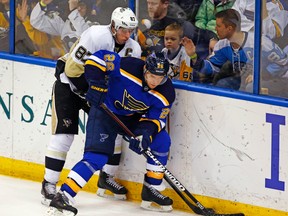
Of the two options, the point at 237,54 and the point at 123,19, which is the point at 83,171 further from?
the point at 237,54

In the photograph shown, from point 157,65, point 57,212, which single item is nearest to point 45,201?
point 57,212

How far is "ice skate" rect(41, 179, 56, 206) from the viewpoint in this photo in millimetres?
7218

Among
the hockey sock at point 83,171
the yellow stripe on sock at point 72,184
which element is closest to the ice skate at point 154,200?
the hockey sock at point 83,171

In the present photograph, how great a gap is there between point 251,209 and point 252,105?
1.95 ft

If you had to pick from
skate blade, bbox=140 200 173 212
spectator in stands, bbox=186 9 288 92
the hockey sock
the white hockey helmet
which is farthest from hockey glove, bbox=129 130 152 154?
the white hockey helmet

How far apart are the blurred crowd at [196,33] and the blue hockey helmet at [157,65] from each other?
315 millimetres

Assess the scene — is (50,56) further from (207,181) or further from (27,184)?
(207,181)

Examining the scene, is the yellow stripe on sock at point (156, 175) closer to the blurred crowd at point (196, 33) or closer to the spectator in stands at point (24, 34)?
the blurred crowd at point (196, 33)

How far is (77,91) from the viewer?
7152mm

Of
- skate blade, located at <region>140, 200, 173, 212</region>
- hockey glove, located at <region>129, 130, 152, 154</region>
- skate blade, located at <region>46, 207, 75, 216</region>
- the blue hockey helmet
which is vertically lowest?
skate blade, located at <region>140, 200, 173, 212</region>

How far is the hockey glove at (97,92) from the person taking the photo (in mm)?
6824

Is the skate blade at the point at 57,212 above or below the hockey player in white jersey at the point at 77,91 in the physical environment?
below

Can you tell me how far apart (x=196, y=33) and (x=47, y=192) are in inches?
51.1

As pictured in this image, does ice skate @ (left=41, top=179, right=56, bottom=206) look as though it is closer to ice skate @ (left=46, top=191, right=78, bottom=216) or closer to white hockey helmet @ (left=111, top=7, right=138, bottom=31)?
ice skate @ (left=46, top=191, right=78, bottom=216)
